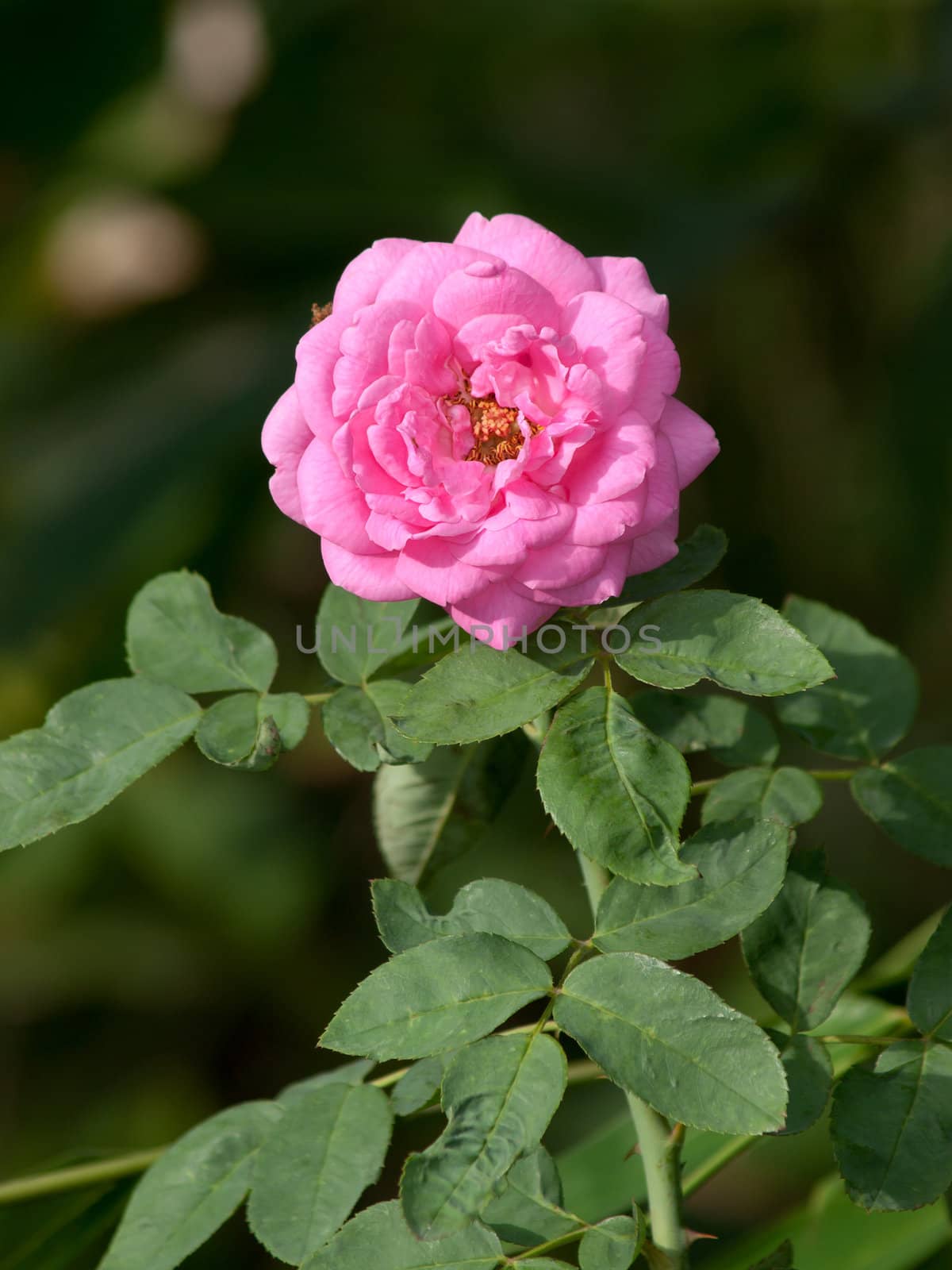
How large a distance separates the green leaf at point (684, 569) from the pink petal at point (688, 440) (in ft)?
0.13

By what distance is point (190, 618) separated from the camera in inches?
26.7

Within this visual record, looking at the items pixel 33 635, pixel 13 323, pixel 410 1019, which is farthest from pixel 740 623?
pixel 13 323

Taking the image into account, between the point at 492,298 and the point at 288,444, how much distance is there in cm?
12

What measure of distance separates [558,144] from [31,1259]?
2.17 m

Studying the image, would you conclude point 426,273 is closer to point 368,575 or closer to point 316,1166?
point 368,575

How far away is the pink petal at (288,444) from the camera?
0.59 meters

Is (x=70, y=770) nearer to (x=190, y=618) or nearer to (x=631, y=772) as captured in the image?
(x=190, y=618)

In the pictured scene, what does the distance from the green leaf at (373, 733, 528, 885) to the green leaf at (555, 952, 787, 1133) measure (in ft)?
0.62

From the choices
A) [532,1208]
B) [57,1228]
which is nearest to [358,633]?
[532,1208]

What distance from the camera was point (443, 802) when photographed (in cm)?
70

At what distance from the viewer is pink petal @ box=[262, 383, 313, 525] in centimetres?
59

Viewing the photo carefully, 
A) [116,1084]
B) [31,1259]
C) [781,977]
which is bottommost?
[116,1084]

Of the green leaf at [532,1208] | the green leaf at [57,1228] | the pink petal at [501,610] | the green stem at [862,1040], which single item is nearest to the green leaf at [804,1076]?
the green stem at [862,1040]

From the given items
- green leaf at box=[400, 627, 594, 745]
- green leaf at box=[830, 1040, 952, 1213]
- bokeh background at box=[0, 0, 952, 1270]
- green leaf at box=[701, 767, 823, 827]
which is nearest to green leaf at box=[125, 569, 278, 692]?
green leaf at box=[400, 627, 594, 745]
